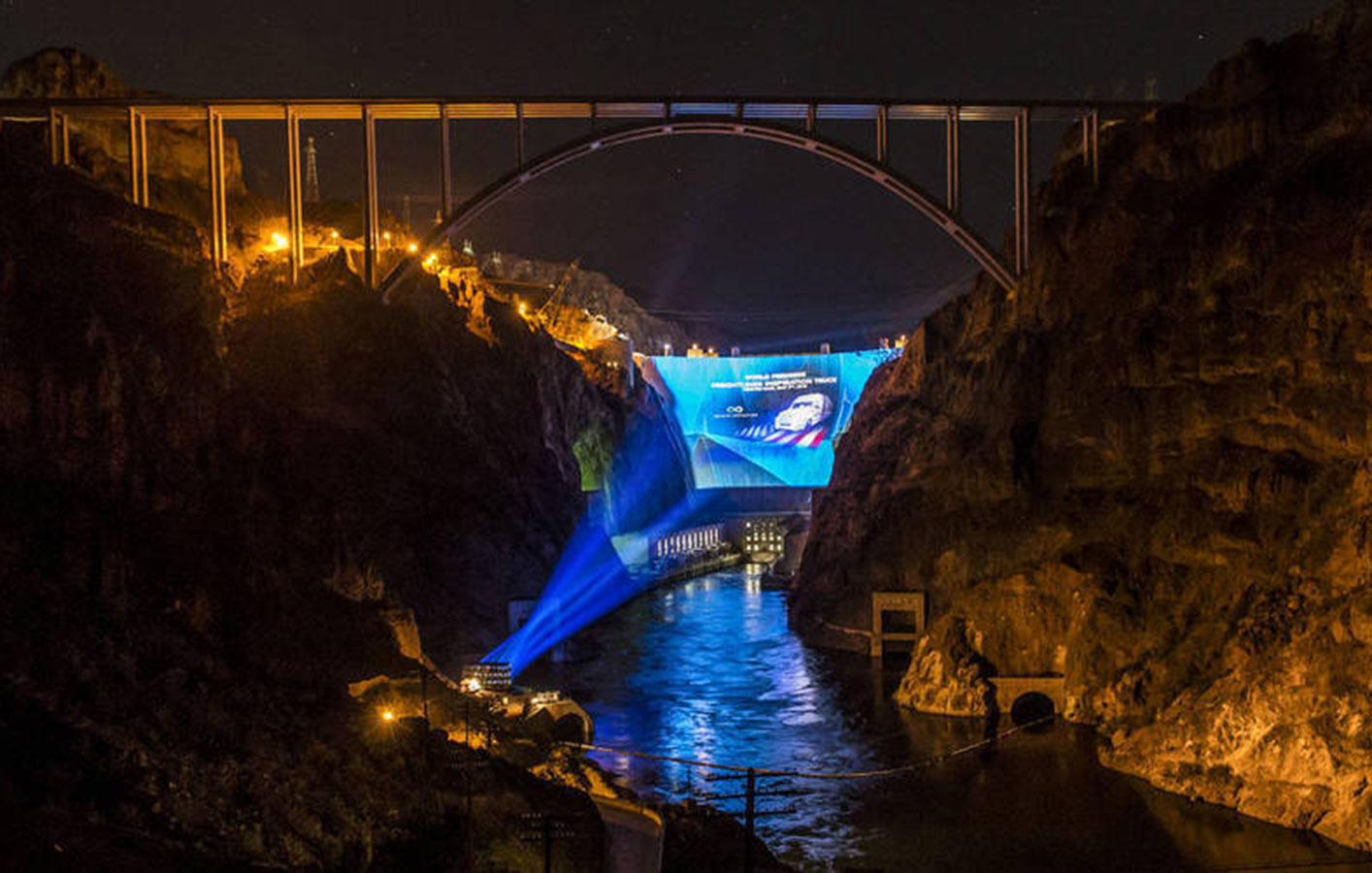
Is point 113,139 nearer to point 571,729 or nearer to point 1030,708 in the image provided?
point 571,729

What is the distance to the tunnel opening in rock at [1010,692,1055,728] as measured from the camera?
123 ft

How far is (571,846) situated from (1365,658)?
67.3 ft

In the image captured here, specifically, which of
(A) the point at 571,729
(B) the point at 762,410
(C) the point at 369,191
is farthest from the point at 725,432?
(A) the point at 571,729

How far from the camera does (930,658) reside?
130 feet

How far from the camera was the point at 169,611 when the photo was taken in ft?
59.2

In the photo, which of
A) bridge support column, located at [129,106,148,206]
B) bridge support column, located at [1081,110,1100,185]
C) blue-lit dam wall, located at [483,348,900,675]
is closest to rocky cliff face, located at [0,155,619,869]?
bridge support column, located at [129,106,148,206]

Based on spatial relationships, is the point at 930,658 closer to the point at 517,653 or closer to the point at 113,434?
the point at 517,653

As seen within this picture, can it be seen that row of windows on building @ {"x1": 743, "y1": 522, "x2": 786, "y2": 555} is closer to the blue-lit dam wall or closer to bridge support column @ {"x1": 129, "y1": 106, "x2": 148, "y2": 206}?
the blue-lit dam wall

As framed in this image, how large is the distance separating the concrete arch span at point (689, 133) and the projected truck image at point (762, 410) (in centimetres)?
→ 4603

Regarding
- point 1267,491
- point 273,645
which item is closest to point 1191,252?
point 1267,491

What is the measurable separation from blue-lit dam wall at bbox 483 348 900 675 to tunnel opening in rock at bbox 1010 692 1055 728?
41.2 m

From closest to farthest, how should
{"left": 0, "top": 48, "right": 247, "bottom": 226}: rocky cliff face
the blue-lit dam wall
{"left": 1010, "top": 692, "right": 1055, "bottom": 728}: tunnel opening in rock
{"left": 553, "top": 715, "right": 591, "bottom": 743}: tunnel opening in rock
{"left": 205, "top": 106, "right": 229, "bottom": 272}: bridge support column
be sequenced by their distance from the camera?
{"left": 553, "top": 715, "right": 591, "bottom": 743}: tunnel opening in rock
{"left": 1010, "top": 692, "right": 1055, "bottom": 728}: tunnel opening in rock
{"left": 205, "top": 106, "right": 229, "bottom": 272}: bridge support column
{"left": 0, "top": 48, "right": 247, "bottom": 226}: rocky cliff face
the blue-lit dam wall

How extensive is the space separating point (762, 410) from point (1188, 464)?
58063 mm

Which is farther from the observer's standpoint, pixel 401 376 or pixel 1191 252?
pixel 401 376
